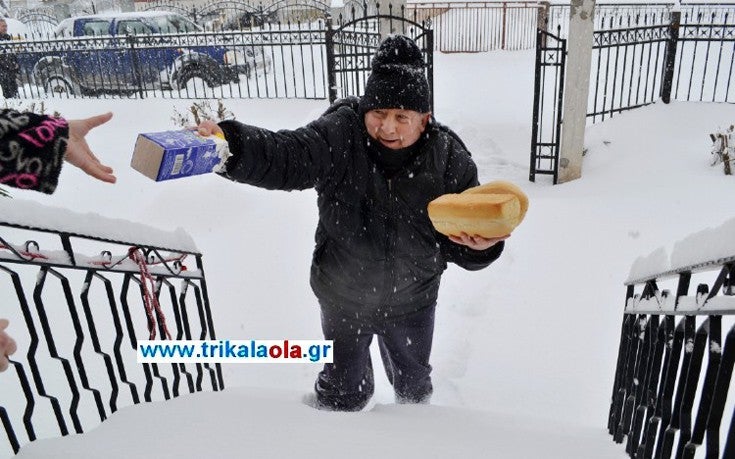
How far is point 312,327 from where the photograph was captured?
4188 millimetres

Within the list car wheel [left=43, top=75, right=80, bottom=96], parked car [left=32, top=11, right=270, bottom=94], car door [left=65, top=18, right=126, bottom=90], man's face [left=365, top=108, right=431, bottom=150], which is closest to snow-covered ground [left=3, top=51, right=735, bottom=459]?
man's face [left=365, top=108, right=431, bottom=150]

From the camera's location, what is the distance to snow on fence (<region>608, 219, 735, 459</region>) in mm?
1240

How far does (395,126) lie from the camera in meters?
2.15

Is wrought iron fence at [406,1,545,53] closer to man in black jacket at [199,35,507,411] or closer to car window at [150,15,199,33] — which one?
car window at [150,15,199,33]

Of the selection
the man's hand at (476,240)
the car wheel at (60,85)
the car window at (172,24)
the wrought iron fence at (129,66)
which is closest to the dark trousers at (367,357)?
the man's hand at (476,240)

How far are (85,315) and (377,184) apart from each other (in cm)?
138

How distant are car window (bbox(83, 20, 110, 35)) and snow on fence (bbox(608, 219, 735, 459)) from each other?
39.8 feet

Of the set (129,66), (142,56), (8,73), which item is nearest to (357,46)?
(142,56)

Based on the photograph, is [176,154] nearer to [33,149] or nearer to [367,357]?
[33,149]

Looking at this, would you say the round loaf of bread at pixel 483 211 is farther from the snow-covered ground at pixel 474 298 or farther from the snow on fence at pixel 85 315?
the snow on fence at pixel 85 315

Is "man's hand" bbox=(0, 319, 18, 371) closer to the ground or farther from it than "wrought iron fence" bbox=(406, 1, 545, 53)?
closer to the ground

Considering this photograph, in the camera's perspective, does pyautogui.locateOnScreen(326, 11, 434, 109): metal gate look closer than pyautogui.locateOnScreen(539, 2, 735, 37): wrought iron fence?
Yes

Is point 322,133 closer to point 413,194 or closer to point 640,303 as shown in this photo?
point 413,194

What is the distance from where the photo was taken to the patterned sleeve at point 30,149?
4.94 ft
